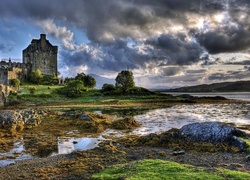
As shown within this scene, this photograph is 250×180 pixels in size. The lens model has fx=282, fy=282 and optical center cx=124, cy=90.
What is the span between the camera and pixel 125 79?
448 ft

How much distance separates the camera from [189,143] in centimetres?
2291

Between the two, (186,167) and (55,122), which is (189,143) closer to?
(186,167)

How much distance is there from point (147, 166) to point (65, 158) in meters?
7.19

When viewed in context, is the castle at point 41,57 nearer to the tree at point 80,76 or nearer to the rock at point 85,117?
the tree at point 80,76

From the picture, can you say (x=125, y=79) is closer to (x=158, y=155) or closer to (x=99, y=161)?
(x=158, y=155)

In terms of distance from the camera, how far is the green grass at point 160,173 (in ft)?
43.2

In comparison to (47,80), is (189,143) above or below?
below

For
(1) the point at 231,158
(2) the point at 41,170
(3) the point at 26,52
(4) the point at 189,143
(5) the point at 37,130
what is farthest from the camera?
(3) the point at 26,52

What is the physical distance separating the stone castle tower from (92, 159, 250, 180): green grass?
124202 mm

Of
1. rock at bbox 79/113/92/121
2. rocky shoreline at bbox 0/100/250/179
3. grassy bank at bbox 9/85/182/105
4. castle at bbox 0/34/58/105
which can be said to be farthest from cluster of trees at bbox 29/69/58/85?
rocky shoreline at bbox 0/100/250/179

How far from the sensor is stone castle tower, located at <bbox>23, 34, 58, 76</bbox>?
133125 millimetres

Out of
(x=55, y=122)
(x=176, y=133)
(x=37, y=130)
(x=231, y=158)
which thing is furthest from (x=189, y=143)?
(x=55, y=122)

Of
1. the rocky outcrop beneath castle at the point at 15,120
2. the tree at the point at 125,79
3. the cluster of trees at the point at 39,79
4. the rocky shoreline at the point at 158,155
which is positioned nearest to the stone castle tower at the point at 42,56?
the cluster of trees at the point at 39,79

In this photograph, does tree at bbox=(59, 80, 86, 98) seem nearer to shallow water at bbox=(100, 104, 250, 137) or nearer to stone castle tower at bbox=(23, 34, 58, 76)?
stone castle tower at bbox=(23, 34, 58, 76)
